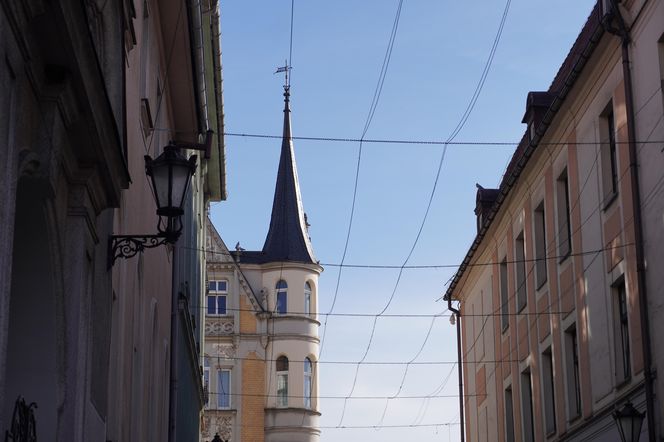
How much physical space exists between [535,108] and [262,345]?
79.4 feet

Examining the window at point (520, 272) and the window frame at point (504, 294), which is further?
the window frame at point (504, 294)

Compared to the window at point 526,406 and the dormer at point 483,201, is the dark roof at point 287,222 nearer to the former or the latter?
the dormer at point 483,201

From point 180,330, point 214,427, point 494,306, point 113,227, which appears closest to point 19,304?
point 113,227

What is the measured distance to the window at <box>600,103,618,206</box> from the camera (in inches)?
874

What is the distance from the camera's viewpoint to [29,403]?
945 cm

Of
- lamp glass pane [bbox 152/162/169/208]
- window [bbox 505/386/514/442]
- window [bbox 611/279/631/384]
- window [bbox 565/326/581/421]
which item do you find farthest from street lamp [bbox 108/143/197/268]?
window [bbox 505/386/514/442]

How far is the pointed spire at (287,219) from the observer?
52094 mm

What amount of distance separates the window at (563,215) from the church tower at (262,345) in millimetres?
24744

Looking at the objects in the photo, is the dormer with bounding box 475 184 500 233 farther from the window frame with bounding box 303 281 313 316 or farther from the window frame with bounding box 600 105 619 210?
the window frame with bounding box 303 281 313 316

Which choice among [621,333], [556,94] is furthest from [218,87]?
[621,333]

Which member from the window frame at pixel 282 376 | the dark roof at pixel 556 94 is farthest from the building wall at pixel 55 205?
the window frame at pixel 282 376

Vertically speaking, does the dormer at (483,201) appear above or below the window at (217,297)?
below

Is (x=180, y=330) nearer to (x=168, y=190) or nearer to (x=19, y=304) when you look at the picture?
(x=168, y=190)

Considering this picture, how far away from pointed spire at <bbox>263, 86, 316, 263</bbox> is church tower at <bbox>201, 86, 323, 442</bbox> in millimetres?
83
